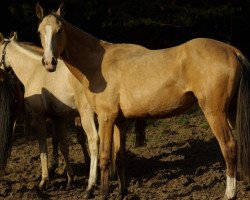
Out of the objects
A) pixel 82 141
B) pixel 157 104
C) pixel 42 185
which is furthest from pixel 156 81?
pixel 82 141

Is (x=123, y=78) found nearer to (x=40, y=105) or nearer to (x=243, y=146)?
(x=243, y=146)

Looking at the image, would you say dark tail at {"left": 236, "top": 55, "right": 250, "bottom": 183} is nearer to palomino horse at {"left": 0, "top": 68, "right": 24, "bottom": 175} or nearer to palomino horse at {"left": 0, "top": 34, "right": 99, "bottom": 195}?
palomino horse at {"left": 0, "top": 34, "right": 99, "bottom": 195}

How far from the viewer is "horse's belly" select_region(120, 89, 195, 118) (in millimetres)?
5836

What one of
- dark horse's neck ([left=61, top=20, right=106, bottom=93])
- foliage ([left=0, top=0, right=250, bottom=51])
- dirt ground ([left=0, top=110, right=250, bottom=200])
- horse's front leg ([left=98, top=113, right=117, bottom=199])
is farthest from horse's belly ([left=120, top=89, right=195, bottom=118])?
foliage ([left=0, top=0, right=250, bottom=51])

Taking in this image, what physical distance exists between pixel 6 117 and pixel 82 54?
1321 millimetres

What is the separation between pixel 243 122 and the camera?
568 cm

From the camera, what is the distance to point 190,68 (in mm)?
5684

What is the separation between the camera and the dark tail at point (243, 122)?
562 centimetres

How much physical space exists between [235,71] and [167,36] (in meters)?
10.8

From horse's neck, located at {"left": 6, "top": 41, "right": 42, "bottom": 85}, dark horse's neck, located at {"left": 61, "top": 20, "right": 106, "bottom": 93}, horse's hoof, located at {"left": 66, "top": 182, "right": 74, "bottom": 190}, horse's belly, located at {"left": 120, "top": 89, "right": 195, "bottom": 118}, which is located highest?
horse's neck, located at {"left": 6, "top": 41, "right": 42, "bottom": 85}

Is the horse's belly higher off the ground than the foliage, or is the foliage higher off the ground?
the foliage

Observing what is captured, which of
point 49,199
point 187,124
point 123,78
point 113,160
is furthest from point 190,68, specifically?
point 187,124

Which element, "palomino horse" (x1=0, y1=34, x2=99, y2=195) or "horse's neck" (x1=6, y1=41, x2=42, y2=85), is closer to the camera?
"palomino horse" (x1=0, y1=34, x2=99, y2=195)

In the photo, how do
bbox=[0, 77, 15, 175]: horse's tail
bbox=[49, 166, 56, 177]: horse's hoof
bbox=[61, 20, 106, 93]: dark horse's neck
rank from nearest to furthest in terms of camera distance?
bbox=[61, 20, 106, 93]: dark horse's neck < bbox=[0, 77, 15, 175]: horse's tail < bbox=[49, 166, 56, 177]: horse's hoof
